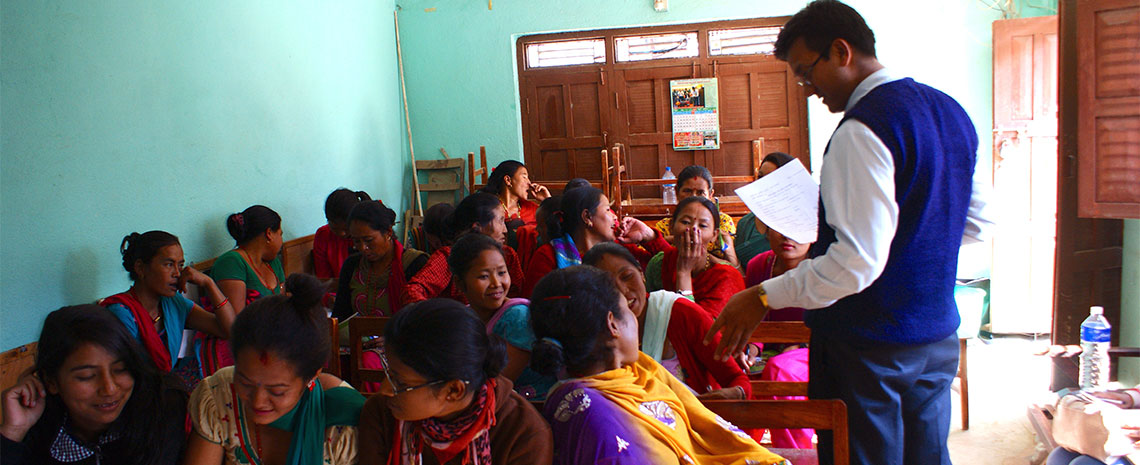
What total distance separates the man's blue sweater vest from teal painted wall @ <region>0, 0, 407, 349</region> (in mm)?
2727

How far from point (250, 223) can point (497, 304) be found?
1969 millimetres

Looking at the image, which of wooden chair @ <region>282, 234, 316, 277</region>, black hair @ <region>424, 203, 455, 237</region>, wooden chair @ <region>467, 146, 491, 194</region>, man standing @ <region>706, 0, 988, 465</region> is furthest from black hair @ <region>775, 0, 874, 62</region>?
wooden chair @ <region>467, 146, 491, 194</region>

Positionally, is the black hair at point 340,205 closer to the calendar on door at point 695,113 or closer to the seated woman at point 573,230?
the seated woman at point 573,230

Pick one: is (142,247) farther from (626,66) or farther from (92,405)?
(626,66)

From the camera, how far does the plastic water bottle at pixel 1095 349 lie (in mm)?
3023

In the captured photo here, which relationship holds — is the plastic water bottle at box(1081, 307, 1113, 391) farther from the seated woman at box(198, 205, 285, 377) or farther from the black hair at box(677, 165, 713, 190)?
the seated woman at box(198, 205, 285, 377)

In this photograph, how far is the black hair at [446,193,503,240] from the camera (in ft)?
10.8

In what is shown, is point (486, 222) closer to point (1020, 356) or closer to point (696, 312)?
point (696, 312)

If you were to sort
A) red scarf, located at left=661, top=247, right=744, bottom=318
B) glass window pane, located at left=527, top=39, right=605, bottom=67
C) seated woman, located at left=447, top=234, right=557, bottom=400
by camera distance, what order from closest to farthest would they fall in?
seated woman, located at left=447, top=234, right=557, bottom=400
red scarf, located at left=661, top=247, right=744, bottom=318
glass window pane, located at left=527, top=39, right=605, bottom=67

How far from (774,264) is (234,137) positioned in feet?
9.67

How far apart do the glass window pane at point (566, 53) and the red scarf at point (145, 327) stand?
475cm

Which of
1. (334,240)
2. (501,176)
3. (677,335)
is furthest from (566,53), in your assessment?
(677,335)

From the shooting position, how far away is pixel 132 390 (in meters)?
1.67

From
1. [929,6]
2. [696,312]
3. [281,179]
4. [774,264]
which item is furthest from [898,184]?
[929,6]
